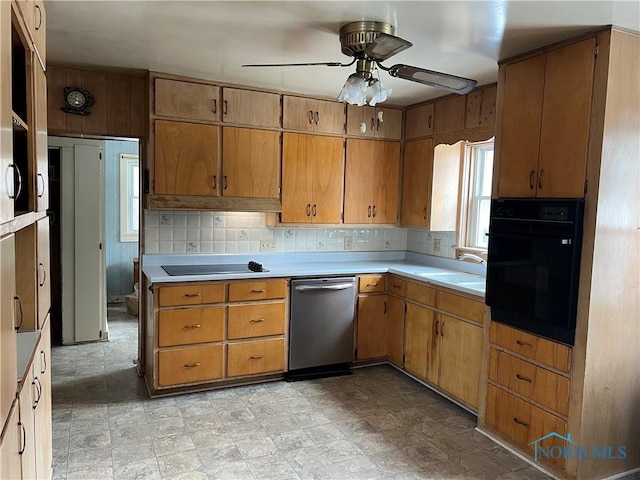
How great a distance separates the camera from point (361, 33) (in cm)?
238

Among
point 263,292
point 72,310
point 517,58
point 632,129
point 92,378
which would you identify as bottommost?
point 92,378

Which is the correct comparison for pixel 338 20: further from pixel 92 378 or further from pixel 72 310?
pixel 72 310

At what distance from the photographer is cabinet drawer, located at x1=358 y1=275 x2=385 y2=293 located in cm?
400

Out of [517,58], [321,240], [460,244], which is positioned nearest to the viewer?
[517,58]

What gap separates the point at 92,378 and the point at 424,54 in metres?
3.37

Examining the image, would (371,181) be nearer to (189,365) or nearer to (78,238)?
(189,365)

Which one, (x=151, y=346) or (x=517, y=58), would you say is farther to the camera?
(x=151, y=346)

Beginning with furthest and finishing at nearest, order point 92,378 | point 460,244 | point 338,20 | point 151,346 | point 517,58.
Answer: point 460,244
point 92,378
point 151,346
point 517,58
point 338,20

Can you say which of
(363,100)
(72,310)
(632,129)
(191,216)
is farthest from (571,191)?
(72,310)

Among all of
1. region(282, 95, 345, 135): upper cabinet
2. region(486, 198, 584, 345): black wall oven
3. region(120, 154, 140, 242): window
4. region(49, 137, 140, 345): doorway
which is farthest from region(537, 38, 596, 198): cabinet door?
region(120, 154, 140, 242): window

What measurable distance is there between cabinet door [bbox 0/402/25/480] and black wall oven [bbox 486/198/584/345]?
2.40m

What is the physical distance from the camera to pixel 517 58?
9.11 feet

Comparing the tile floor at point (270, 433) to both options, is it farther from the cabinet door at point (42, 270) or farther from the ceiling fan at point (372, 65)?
the ceiling fan at point (372, 65)

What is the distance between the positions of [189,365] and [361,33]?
2.48 m
